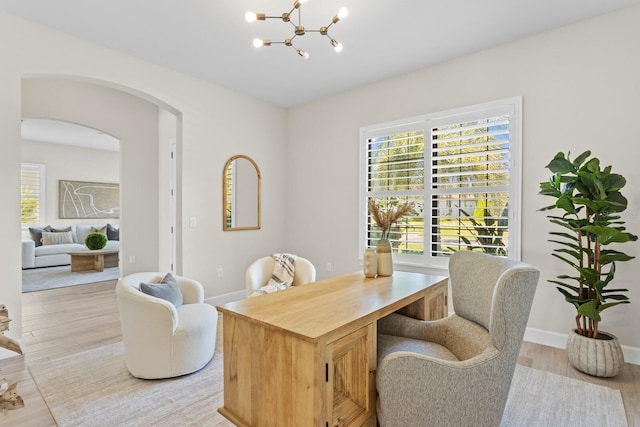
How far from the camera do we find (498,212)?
10.7ft

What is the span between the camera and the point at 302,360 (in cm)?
126

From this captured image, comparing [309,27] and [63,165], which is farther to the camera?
[63,165]

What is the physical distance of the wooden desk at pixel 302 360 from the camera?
126 cm

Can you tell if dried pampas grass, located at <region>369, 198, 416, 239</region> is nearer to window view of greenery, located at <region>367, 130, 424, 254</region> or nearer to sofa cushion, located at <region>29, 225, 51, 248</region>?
window view of greenery, located at <region>367, 130, 424, 254</region>

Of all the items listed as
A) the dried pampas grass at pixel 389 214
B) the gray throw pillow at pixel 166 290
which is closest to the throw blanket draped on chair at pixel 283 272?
the gray throw pillow at pixel 166 290

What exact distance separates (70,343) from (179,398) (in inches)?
64.9

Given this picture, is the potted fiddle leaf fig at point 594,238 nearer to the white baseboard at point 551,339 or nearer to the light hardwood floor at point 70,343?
the light hardwood floor at point 70,343

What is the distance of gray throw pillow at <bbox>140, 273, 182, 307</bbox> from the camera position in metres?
2.59

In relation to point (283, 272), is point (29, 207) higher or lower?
higher

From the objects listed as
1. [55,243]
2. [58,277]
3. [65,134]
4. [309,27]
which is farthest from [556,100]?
[55,243]

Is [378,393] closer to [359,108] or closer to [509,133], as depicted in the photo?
[509,133]

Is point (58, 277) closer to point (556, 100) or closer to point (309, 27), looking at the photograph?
point (309, 27)

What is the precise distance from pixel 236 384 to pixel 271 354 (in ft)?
1.07

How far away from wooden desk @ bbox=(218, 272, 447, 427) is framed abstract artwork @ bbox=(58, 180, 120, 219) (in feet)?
28.8
